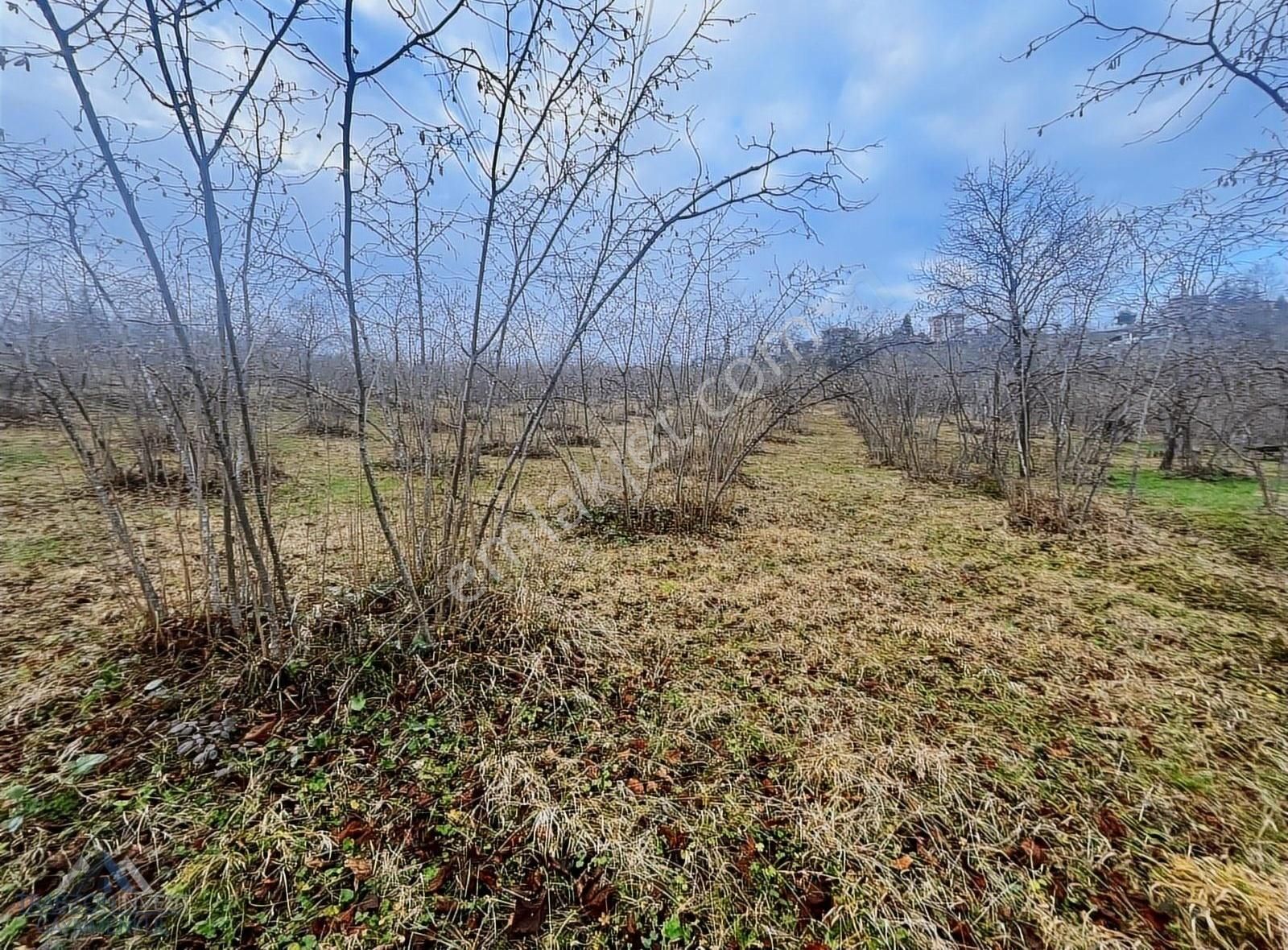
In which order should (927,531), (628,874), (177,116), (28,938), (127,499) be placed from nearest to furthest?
(28,938) → (628,874) → (177,116) → (127,499) → (927,531)

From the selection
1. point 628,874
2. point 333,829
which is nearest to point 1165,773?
point 628,874

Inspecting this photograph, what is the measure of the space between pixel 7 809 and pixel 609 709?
176 cm

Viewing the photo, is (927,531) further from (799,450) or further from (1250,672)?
(799,450)

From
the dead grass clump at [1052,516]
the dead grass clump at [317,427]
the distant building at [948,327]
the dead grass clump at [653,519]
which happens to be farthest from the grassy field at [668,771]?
the distant building at [948,327]

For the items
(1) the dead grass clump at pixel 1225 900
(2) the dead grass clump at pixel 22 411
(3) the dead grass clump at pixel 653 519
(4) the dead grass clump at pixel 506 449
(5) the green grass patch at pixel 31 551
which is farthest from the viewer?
(4) the dead grass clump at pixel 506 449

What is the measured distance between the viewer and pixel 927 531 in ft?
14.5

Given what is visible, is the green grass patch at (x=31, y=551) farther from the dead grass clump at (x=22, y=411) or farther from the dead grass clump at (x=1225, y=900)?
the dead grass clump at (x=1225, y=900)

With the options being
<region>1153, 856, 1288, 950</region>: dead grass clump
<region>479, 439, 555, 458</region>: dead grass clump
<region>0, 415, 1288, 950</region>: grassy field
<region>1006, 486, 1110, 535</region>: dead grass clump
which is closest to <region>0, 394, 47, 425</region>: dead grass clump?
<region>0, 415, 1288, 950</region>: grassy field

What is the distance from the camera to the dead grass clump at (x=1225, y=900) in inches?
45.3

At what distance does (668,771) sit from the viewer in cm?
167

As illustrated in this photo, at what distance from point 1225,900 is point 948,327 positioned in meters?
5.96

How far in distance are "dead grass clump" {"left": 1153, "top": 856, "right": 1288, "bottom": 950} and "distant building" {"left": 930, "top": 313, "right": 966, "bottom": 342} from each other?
5.51 metres

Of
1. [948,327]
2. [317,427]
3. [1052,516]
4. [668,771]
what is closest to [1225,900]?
[668,771]

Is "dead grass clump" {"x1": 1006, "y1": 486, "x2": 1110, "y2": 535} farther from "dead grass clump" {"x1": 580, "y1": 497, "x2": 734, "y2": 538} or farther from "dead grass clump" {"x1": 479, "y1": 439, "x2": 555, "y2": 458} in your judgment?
"dead grass clump" {"x1": 479, "y1": 439, "x2": 555, "y2": 458}
